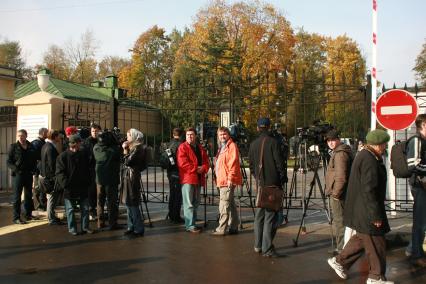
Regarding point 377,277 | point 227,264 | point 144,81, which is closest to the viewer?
point 377,277

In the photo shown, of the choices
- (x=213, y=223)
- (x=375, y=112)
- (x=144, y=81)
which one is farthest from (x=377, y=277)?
(x=144, y=81)

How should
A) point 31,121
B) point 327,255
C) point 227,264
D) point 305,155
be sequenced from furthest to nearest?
point 31,121
point 305,155
point 327,255
point 227,264

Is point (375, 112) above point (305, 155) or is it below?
above

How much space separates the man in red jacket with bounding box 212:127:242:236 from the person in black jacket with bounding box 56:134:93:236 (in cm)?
232

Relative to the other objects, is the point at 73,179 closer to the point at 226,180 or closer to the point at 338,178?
the point at 226,180

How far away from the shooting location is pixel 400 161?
19.0 ft

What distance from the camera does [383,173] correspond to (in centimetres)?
493

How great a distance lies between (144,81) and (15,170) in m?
38.7

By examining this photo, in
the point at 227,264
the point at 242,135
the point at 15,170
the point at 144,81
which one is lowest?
the point at 227,264

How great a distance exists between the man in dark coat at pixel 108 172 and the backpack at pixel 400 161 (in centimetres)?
455

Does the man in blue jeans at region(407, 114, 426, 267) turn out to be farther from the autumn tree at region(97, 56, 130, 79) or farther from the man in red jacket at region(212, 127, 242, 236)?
the autumn tree at region(97, 56, 130, 79)

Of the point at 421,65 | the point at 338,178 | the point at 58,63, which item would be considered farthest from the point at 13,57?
the point at 338,178

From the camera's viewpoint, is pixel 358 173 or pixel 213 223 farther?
pixel 213 223

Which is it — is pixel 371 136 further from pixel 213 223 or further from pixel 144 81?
pixel 144 81
